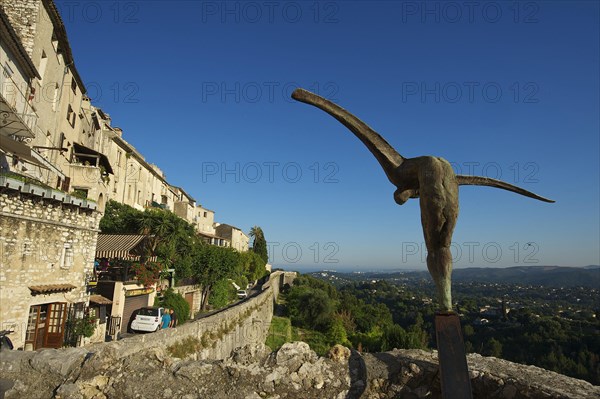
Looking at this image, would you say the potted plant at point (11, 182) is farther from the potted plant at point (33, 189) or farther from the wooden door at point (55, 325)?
the wooden door at point (55, 325)

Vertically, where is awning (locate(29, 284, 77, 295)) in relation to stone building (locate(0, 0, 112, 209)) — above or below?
below

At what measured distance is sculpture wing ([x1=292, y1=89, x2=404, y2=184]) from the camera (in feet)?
14.7

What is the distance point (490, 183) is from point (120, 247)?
2064 centimetres

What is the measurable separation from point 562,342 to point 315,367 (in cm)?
6176

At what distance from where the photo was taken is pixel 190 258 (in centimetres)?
2745

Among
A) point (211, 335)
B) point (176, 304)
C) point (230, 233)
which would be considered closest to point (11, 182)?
point (211, 335)

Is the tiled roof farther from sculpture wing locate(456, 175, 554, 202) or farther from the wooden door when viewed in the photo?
sculpture wing locate(456, 175, 554, 202)

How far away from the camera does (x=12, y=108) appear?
14.2 m

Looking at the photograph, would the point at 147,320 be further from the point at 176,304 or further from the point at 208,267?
the point at 208,267

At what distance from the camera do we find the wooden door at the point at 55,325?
12.9 metres

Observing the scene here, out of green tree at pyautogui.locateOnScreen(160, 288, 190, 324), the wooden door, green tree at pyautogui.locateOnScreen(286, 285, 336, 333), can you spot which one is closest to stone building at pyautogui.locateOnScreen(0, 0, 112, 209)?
the wooden door

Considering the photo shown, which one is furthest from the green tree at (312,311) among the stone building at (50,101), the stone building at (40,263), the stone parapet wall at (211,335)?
the stone building at (40,263)

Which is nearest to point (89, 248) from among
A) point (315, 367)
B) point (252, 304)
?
point (252, 304)

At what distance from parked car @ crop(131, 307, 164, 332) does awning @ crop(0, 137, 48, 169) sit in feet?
29.1
